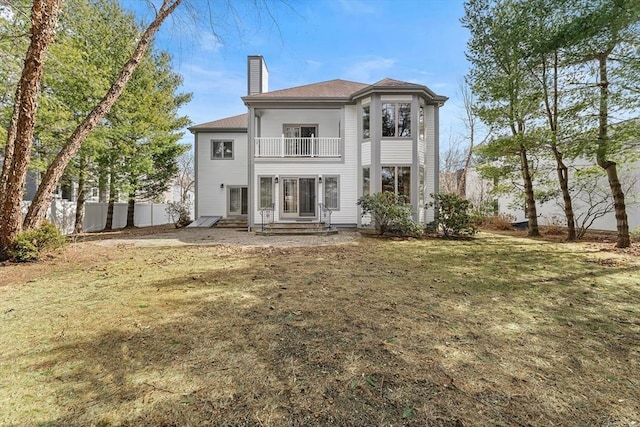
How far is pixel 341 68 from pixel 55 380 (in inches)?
689

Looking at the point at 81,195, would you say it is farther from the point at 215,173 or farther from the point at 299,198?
the point at 299,198

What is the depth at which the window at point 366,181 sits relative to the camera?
43.4 ft

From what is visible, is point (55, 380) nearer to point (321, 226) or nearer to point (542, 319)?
point (542, 319)

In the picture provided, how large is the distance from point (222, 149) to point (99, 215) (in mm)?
7282

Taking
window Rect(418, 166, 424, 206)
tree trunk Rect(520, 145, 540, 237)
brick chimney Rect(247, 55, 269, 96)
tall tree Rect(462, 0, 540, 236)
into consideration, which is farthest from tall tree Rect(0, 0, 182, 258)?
tree trunk Rect(520, 145, 540, 237)

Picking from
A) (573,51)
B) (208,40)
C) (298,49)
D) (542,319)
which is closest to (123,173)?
(208,40)

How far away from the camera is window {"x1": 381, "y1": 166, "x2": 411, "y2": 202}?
12914mm

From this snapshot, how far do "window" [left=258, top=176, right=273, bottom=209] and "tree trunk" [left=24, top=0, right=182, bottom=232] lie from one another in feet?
23.1

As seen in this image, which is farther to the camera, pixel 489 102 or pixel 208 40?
pixel 489 102

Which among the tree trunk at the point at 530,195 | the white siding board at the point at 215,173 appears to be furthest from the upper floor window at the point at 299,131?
the tree trunk at the point at 530,195

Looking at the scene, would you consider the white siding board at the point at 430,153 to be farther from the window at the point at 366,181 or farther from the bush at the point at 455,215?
the window at the point at 366,181

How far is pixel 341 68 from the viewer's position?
16734 mm

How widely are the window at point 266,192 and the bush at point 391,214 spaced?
4599 mm

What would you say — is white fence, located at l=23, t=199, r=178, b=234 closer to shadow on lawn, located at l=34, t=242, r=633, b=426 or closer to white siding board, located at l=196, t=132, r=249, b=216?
white siding board, located at l=196, t=132, r=249, b=216
